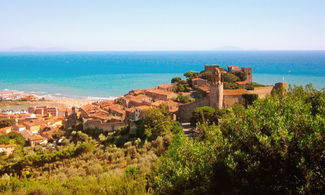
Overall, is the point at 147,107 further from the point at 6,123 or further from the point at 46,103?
the point at 46,103

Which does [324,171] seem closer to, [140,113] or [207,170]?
[207,170]

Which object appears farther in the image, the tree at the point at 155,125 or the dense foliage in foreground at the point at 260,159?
the tree at the point at 155,125

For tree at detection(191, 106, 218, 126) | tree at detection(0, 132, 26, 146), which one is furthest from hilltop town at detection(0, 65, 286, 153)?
tree at detection(191, 106, 218, 126)

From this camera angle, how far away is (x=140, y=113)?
27188 millimetres

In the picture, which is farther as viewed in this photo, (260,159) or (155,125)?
(155,125)

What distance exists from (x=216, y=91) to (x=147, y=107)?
9.34m

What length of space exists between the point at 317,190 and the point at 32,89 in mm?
86964

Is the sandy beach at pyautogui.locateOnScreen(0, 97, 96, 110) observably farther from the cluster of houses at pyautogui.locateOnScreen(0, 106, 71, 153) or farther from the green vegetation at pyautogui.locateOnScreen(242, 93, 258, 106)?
the green vegetation at pyautogui.locateOnScreen(242, 93, 258, 106)

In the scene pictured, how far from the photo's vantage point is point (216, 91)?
2305cm

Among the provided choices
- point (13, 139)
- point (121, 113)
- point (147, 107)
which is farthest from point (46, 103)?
point (147, 107)

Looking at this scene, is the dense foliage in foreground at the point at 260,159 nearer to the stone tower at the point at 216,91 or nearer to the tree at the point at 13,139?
the stone tower at the point at 216,91

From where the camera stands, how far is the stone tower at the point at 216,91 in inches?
882

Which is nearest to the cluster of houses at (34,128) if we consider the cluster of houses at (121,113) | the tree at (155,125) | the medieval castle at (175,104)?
the medieval castle at (175,104)

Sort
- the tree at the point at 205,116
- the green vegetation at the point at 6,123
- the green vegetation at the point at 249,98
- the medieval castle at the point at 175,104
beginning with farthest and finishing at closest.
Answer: the green vegetation at the point at 6,123
the green vegetation at the point at 249,98
the medieval castle at the point at 175,104
the tree at the point at 205,116
